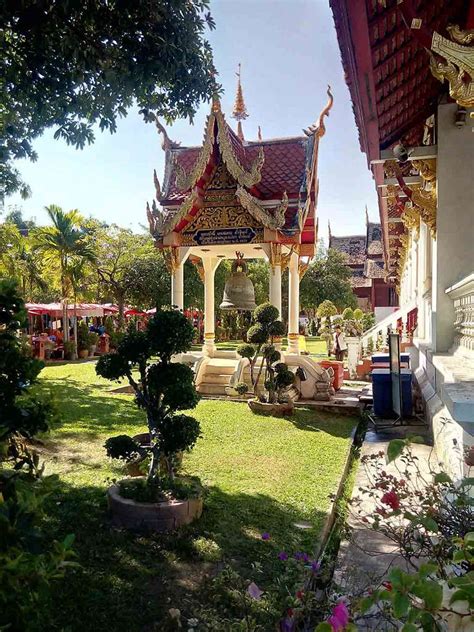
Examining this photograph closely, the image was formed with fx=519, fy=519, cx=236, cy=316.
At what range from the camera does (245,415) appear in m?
8.73

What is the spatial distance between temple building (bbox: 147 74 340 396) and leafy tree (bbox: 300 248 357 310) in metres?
25.1

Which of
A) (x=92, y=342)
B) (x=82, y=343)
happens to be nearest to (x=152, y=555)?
(x=82, y=343)

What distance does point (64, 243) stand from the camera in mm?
19984

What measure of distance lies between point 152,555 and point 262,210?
7.21 metres

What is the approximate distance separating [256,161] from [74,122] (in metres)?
4.96

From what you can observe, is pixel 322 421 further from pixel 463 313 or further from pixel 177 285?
pixel 177 285

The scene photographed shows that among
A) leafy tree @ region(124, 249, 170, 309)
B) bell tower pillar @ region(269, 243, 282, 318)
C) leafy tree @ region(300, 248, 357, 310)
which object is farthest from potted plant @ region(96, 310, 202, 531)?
leafy tree @ region(300, 248, 357, 310)

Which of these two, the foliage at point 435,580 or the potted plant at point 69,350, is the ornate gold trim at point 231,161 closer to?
the foliage at point 435,580

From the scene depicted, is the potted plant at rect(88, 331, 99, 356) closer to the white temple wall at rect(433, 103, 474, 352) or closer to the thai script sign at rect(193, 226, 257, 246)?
the thai script sign at rect(193, 226, 257, 246)

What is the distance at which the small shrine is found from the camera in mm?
9789

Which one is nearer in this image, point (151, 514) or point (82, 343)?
point (151, 514)

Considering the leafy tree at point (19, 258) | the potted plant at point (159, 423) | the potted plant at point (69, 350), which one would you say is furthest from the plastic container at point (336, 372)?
the potted plant at point (69, 350)

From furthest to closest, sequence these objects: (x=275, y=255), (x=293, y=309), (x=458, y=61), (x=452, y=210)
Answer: (x=293, y=309) → (x=275, y=255) → (x=452, y=210) → (x=458, y=61)

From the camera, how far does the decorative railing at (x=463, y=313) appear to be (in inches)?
176
